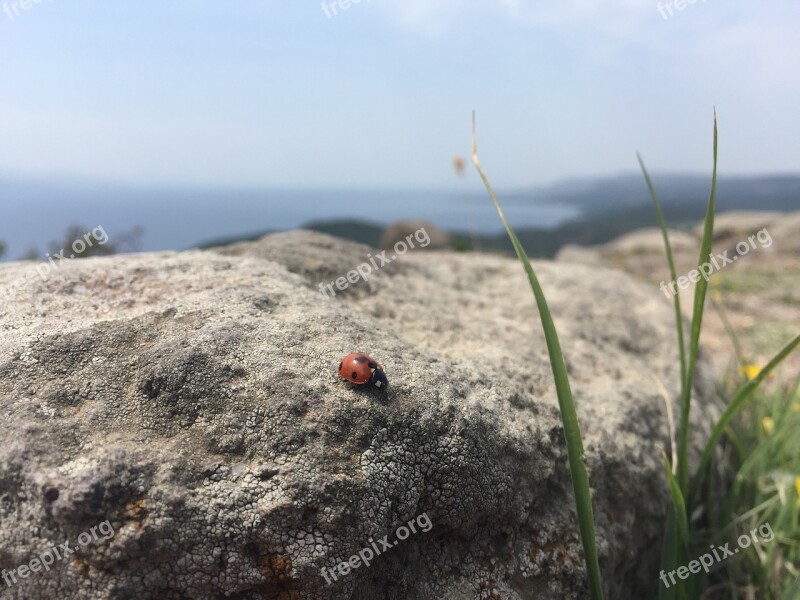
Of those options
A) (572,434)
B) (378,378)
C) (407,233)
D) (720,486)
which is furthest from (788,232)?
(378,378)

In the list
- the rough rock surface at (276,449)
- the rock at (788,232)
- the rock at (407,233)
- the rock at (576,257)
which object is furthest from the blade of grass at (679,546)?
the rock at (407,233)

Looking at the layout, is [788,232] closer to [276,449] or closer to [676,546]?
[676,546]

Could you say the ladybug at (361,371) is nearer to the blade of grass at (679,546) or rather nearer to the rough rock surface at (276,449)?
the rough rock surface at (276,449)

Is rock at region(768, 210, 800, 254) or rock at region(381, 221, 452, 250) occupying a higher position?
rock at region(768, 210, 800, 254)

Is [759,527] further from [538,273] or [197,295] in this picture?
[197,295]

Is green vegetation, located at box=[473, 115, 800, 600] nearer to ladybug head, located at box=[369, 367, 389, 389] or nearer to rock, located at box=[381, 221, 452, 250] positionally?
ladybug head, located at box=[369, 367, 389, 389]

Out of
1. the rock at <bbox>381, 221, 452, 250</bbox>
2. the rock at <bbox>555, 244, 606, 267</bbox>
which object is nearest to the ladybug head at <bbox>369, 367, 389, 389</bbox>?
the rock at <bbox>555, 244, 606, 267</bbox>

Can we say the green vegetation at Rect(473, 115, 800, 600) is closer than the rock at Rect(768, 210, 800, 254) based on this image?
Yes

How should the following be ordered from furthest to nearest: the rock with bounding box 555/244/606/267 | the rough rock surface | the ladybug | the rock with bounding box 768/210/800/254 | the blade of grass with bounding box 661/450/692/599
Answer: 1. the rock with bounding box 768/210/800/254
2. the rock with bounding box 555/244/606/267
3. the blade of grass with bounding box 661/450/692/599
4. the ladybug
5. the rough rock surface
